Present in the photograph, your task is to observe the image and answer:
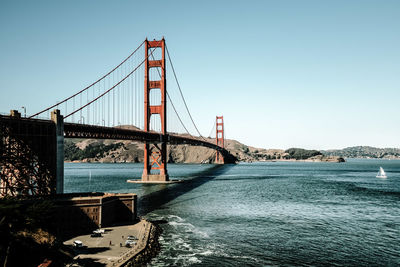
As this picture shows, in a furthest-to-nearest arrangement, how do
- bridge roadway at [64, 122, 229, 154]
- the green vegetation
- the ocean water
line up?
bridge roadway at [64, 122, 229, 154]
the ocean water
the green vegetation

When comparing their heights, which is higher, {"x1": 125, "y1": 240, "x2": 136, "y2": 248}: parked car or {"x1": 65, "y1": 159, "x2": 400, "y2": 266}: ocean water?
{"x1": 125, "y1": 240, "x2": 136, "y2": 248}: parked car

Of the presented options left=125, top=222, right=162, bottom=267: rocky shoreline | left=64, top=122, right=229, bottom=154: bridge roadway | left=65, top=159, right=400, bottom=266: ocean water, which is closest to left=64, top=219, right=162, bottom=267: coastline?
left=125, top=222, right=162, bottom=267: rocky shoreline

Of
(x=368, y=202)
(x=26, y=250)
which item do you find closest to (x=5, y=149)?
(x=26, y=250)

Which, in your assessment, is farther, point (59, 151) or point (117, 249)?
point (59, 151)

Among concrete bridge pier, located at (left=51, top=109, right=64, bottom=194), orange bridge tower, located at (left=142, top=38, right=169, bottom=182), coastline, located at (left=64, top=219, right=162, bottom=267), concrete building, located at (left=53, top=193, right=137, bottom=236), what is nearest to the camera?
coastline, located at (left=64, top=219, right=162, bottom=267)

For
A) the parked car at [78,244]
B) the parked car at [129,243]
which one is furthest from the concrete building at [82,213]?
the parked car at [129,243]

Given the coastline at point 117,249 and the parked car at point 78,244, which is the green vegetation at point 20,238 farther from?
the parked car at point 78,244

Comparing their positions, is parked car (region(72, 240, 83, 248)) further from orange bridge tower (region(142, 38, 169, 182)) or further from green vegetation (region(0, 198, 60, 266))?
orange bridge tower (region(142, 38, 169, 182))

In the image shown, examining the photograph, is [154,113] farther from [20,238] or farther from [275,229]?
[20,238]

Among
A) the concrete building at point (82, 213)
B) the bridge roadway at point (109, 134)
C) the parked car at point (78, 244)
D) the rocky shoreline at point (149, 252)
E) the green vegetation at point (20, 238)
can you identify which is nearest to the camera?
the green vegetation at point (20, 238)

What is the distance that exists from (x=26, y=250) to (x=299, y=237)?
24.6 meters

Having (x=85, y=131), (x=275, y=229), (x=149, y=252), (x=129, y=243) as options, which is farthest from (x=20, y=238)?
(x=85, y=131)

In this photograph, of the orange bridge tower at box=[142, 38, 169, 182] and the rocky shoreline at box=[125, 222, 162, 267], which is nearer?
the rocky shoreline at box=[125, 222, 162, 267]

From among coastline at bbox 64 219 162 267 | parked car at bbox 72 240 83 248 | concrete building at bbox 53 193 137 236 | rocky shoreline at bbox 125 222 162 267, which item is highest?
concrete building at bbox 53 193 137 236
